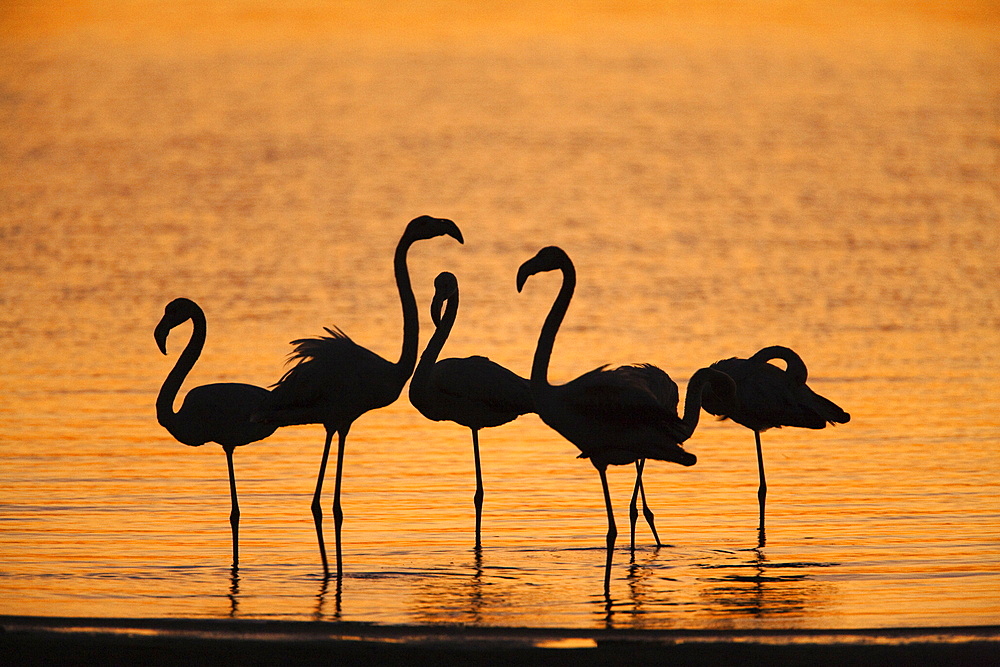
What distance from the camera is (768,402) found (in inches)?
479

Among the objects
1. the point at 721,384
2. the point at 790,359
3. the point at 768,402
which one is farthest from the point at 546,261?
the point at 790,359

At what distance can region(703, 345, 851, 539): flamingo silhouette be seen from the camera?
12.2 metres

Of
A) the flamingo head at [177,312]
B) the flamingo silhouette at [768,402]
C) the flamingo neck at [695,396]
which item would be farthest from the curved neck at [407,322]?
the flamingo silhouette at [768,402]

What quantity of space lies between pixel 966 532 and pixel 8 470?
785cm

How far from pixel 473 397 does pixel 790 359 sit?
2.71 m

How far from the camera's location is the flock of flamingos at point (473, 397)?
1020 cm

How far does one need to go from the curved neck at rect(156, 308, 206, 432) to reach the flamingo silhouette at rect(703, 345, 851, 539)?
385 centimetres

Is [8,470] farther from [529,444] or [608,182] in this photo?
[608,182]

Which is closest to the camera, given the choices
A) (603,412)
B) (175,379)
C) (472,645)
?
(472,645)

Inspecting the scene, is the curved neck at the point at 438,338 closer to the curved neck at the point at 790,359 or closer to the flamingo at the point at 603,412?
the flamingo at the point at 603,412

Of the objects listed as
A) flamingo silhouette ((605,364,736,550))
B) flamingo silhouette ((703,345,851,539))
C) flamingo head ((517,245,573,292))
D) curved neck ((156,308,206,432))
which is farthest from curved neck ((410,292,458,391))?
flamingo silhouette ((703,345,851,539))

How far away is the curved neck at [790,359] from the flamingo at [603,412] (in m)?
2.49

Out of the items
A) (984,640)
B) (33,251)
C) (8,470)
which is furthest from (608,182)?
(984,640)

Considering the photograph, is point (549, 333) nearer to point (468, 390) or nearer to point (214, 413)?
point (468, 390)
